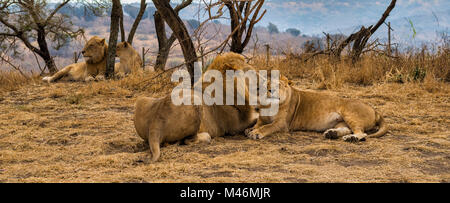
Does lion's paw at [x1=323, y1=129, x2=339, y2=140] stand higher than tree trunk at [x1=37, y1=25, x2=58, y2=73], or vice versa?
tree trunk at [x1=37, y1=25, x2=58, y2=73]

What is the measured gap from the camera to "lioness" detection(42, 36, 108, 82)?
11.3 m

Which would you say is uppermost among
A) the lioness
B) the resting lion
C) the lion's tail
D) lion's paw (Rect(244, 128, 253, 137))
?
the lioness

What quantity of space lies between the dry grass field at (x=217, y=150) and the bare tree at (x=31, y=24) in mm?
4283

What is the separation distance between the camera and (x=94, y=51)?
37.3 feet

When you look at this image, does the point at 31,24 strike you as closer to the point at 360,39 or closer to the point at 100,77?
the point at 100,77

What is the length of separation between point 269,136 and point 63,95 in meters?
5.15

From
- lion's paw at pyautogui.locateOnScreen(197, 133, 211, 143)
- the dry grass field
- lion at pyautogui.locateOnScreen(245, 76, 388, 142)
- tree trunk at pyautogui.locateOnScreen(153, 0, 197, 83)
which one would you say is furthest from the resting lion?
tree trunk at pyautogui.locateOnScreen(153, 0, 197, 83)

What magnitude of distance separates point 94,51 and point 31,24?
2.35 metres

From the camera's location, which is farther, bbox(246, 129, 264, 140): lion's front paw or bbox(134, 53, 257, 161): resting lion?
bbox(246, 129, 264, 140): lion's front paw

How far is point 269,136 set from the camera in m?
5.41

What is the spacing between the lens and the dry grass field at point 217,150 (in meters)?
3.65

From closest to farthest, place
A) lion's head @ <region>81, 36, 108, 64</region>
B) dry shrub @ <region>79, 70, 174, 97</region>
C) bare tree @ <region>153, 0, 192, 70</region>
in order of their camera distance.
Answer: dry shrub @ <region>79, 70, 174, 97</region>, lion's head @ <region>81, 36, 108, 64</region>, bare tree @ <region>153, 0, 192, 70</region>

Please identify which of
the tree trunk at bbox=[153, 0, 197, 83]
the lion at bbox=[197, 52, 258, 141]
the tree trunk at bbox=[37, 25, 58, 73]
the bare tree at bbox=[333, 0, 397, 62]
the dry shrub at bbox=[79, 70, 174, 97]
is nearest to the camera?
the lion at bbox=[197, 52, 258, 141]

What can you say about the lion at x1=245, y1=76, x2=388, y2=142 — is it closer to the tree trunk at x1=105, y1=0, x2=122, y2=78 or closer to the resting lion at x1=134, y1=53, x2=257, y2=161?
the resting lion at x1=134, y1=53, x2=257, y2=161
